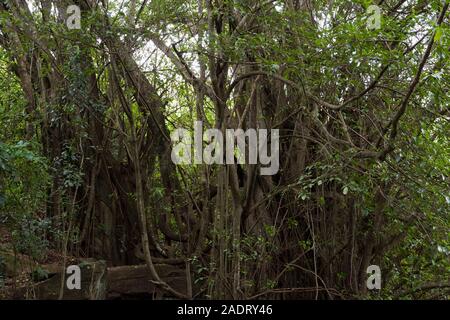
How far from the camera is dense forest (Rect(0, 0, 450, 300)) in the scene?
4.28 metres

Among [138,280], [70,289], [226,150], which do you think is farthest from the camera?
[138,280]

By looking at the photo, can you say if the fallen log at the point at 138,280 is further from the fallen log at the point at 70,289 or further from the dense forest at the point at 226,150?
the fallen log at the point at 70,289

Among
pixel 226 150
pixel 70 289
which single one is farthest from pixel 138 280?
pixel 226 150

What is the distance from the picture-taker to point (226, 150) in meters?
5.42

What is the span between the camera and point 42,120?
587 cm

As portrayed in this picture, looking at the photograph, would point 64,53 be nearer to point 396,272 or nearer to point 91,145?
point 91,145

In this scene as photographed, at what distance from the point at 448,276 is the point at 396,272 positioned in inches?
37.3

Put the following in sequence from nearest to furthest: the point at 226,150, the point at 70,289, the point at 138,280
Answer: the point at 226,150 → the point at 70,289 → the point at 138,280

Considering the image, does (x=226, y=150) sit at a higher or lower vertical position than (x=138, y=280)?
higher

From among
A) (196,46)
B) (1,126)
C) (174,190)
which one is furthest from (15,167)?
(174,190)

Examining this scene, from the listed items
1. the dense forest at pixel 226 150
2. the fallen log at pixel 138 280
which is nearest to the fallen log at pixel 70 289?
the dense forest at pixel 226 150

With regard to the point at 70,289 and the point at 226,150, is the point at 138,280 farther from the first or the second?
the point at 226,150

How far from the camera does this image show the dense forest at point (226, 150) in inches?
169

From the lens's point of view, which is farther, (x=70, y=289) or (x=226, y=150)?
(x=70, y=289)
